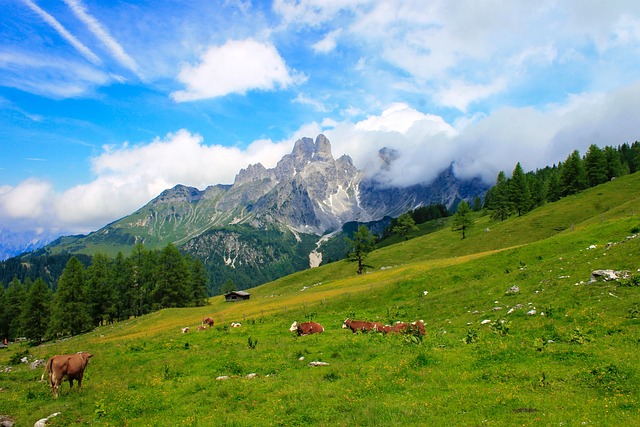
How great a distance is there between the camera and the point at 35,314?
8744 cm

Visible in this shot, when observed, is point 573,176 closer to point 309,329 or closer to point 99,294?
point 309,329

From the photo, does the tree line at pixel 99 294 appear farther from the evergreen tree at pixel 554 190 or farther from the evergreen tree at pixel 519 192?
the evergreen tree at pixel 554 190

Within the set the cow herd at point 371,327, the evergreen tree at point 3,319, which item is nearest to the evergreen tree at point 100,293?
the evergreen tree at point 3,319

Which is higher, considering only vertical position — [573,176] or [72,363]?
[573,176]

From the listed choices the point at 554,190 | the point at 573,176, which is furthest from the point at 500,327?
the point at 554,190

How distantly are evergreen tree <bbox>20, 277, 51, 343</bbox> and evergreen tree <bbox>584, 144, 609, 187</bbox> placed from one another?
151834 mm

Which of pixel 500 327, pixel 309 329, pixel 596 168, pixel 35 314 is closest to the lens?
pixel 500 327

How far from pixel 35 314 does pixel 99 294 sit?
1451 cm

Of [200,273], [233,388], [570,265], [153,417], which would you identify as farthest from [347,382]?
[200,273]

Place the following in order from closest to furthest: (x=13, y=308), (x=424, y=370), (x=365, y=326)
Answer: (x=424, y=370)
(x=365, y=326)
(x=13, y=308)

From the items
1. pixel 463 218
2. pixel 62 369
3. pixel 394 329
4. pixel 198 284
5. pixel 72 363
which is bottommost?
pixel 394 329

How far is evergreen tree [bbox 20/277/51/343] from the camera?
86750mm

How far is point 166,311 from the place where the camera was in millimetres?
80250

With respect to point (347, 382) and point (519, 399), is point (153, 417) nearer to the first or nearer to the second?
point (347, 382)
